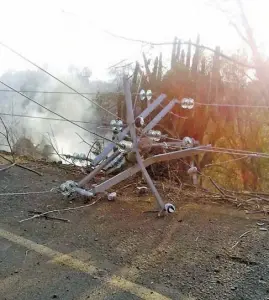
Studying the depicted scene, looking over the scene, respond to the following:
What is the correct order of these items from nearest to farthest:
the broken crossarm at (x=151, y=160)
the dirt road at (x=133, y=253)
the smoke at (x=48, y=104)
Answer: the dirt road at (x=133, y=253)
the broken crossarm at (x=151, y=160)
the smoke at (x=48, y=104)

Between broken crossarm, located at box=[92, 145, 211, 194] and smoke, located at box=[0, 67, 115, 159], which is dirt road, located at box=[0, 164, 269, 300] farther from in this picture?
smoke, located at box=[0, 67, 115, 159]

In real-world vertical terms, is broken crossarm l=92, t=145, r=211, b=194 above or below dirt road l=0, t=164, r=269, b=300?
above

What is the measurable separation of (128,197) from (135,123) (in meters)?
0.95

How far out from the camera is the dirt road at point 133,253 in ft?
8.06

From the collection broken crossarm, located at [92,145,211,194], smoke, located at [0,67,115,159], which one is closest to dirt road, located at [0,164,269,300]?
broken crossarm, located at [92,145,211,194]

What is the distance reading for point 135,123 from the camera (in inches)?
153

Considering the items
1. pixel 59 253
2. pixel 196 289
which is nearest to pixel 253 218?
pixel 196 289

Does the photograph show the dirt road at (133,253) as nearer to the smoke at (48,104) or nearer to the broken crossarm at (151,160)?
the broken crossarm at (151,160)

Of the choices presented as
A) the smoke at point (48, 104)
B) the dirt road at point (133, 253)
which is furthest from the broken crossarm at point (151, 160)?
the smoke at point (48, 104)

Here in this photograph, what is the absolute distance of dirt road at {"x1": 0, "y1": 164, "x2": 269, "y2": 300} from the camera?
8.06ft

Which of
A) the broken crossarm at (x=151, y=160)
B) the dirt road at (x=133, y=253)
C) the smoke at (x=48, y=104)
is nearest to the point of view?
the dirt road at (x=133, y=253)

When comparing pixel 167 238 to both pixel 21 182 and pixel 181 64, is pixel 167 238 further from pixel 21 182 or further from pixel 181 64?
pixel 181 64

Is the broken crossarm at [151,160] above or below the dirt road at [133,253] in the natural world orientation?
above

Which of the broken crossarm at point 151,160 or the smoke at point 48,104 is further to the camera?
the smoke at point 48,104
